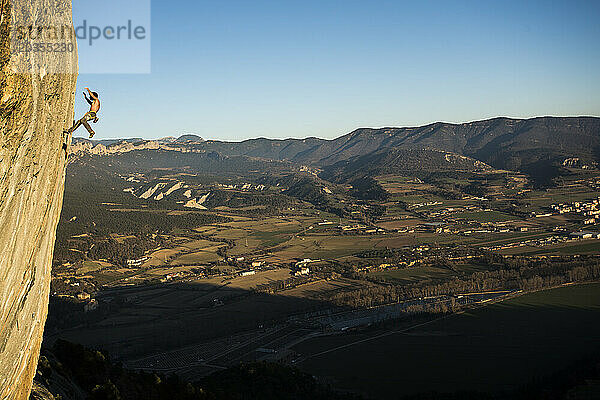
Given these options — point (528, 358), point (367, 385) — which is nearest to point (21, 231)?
point (367, 385)

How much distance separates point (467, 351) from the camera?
4275 cm

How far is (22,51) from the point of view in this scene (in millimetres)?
5555

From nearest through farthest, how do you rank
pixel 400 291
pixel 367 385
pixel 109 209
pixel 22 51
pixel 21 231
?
pixel 22 51 → pixel 21 231 → pixel 367 385 → pixel 400 291 → pixel 109 209

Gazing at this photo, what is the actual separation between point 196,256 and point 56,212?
80.0m

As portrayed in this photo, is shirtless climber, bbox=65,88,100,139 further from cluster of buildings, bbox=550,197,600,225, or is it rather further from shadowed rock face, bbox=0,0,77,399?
cluster of buildings, bbox=550,197,600,225

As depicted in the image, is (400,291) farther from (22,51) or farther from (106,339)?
(22,51)

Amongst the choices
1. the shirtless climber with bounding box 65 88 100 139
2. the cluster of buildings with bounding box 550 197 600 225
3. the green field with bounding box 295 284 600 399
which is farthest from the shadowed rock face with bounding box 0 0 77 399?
the cluster of buildings with bounding box 550 197 600 225

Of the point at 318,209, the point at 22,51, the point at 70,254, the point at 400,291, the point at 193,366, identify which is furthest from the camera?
the point at 318,209

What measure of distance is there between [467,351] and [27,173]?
42.9m

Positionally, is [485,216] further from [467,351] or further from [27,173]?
[27,173]

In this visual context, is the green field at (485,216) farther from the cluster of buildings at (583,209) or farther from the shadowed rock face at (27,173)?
the shadowed rock face at (27,173)

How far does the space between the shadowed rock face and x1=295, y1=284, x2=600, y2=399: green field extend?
32855mm

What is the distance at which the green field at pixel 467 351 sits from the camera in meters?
37.8

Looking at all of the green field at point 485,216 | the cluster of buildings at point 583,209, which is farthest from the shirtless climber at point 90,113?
the cluster of buildings at point 583,209
